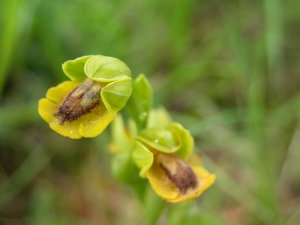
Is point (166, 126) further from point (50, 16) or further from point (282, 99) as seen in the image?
point (282, 99)

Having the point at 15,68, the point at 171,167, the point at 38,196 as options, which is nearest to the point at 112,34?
the point at 15,68

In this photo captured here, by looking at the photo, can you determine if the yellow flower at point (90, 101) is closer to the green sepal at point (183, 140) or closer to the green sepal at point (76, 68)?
the green sepal at point (76, 68)

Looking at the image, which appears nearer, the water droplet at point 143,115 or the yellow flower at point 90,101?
the yellow flower at point 90,101

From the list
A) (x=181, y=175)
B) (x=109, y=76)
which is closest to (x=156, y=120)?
(x=181, y=175)

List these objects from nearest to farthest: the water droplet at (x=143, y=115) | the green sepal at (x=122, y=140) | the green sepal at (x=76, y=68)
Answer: the green sepal at (x=76, y=68) < the water droplet at (x=143, y=115) < the green sepal at (x=122, y=140)

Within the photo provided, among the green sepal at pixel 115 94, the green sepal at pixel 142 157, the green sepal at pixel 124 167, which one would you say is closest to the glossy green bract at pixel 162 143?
the green sepal at pixel 142 157

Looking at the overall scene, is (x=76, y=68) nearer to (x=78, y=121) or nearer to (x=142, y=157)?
(x=78, y=121)

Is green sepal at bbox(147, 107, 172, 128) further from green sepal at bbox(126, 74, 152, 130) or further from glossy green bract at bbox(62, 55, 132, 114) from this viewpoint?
glossy green bract at bbox(62, 55, 132, 114)
